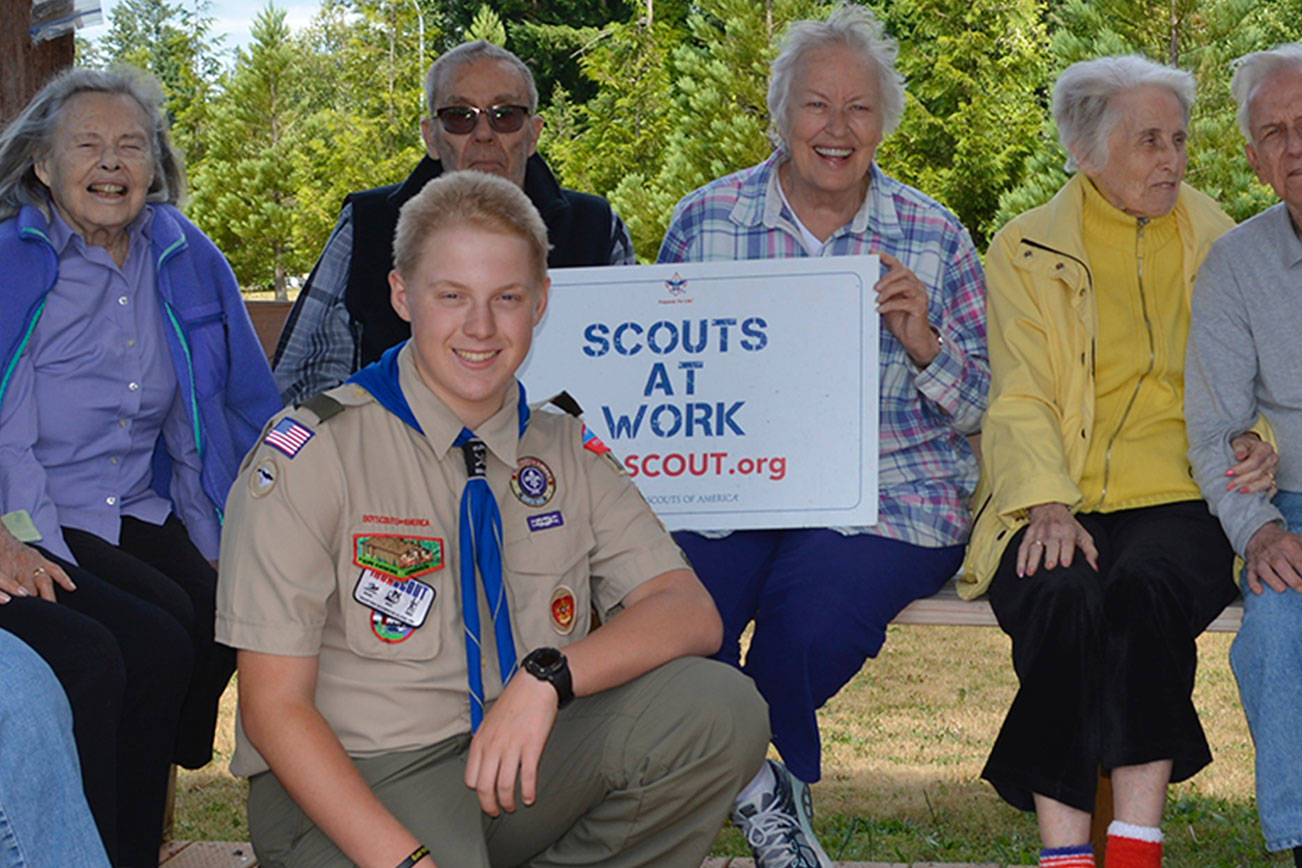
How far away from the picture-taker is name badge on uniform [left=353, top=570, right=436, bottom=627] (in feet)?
8.92

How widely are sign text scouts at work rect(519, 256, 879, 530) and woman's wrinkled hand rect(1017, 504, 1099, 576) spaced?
1.36 ft

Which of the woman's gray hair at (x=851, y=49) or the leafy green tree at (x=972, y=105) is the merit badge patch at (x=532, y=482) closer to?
the woman's gray hair at (x=851, y=49)

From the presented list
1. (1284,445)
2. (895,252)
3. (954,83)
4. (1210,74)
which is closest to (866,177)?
(895,252)

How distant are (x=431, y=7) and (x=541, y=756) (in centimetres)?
2902

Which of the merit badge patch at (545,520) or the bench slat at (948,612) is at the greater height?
the merit badge patch at (545,520)

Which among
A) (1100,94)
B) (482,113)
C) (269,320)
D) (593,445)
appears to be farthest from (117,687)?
(1100,94)

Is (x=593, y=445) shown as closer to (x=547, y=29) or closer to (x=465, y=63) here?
(x=465, y=63)

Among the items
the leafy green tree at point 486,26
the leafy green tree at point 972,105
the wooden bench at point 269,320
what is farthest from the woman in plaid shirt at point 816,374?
the leafy green tree at point 486,26

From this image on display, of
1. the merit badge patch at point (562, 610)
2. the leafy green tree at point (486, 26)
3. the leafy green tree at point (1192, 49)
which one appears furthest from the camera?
the leafy green tree at point (486, 26)

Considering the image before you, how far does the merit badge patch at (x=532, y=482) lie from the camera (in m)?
2.95

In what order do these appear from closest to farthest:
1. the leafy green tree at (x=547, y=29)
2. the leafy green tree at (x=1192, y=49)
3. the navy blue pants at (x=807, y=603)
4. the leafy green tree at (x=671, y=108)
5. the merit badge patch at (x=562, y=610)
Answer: the merit badge patch at (x=562, y=610) < the navy blue pants at (x=807, y=603) < the leafy green tree at (x=1192, y=49) < the leafy green tree at (x=671, y=108) < the leafy green tree at (x=547, y=29)

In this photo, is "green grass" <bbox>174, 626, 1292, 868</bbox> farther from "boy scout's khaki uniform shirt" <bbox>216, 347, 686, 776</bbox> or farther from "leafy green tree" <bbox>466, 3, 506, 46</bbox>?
"leafy green tree" <bbox>466, 3, 506, 46</bbox>

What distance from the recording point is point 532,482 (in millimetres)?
2965

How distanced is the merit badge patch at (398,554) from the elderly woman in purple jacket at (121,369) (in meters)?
0.83
